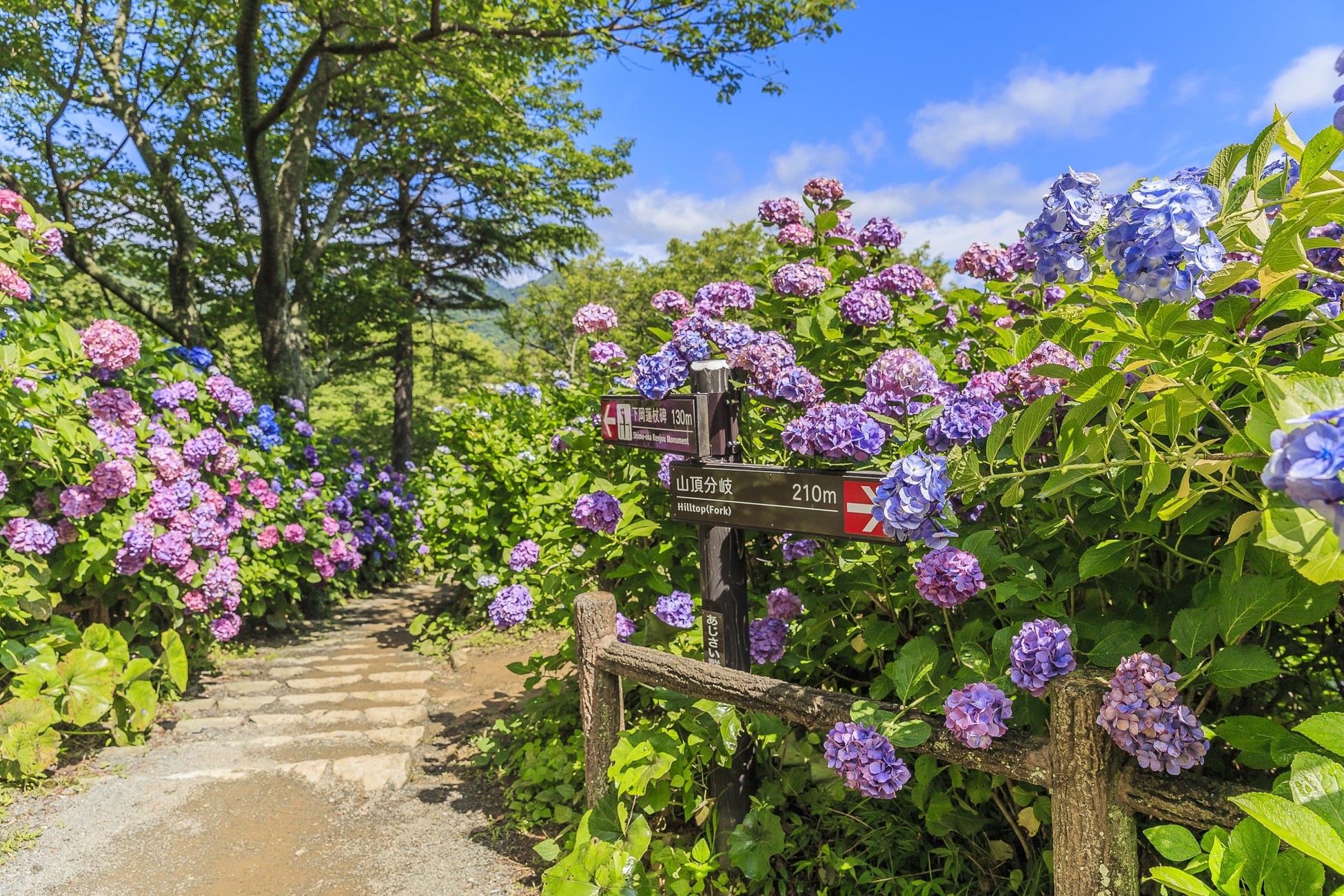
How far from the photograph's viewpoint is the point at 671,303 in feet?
8.98

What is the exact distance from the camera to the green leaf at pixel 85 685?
307 centimetres

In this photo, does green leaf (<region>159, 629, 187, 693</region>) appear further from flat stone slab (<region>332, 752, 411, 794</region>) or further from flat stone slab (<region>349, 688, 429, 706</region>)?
flat stone slab (<region>332, 752, 411, 794</region>)

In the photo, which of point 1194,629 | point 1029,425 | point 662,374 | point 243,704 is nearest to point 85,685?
point 243,704

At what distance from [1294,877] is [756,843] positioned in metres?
1.33

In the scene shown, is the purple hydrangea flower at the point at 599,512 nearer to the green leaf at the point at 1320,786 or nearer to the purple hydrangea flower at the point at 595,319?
the purple hydrangea flower at the point at 595,319

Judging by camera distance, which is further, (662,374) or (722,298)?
(722,298)

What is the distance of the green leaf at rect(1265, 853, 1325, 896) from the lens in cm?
82

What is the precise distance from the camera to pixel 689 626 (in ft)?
7.64

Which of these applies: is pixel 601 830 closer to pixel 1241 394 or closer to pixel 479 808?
pixel 479 808

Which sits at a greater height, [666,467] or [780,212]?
[780,212]

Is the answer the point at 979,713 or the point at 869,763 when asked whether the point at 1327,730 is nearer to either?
the point at 979,713

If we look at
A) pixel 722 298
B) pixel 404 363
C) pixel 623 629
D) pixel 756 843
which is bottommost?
pixel 756 843

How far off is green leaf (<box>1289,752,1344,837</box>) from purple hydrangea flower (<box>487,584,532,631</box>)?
2.50m

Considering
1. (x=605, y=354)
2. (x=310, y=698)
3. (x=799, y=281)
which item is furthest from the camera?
(x=310, y=698)
